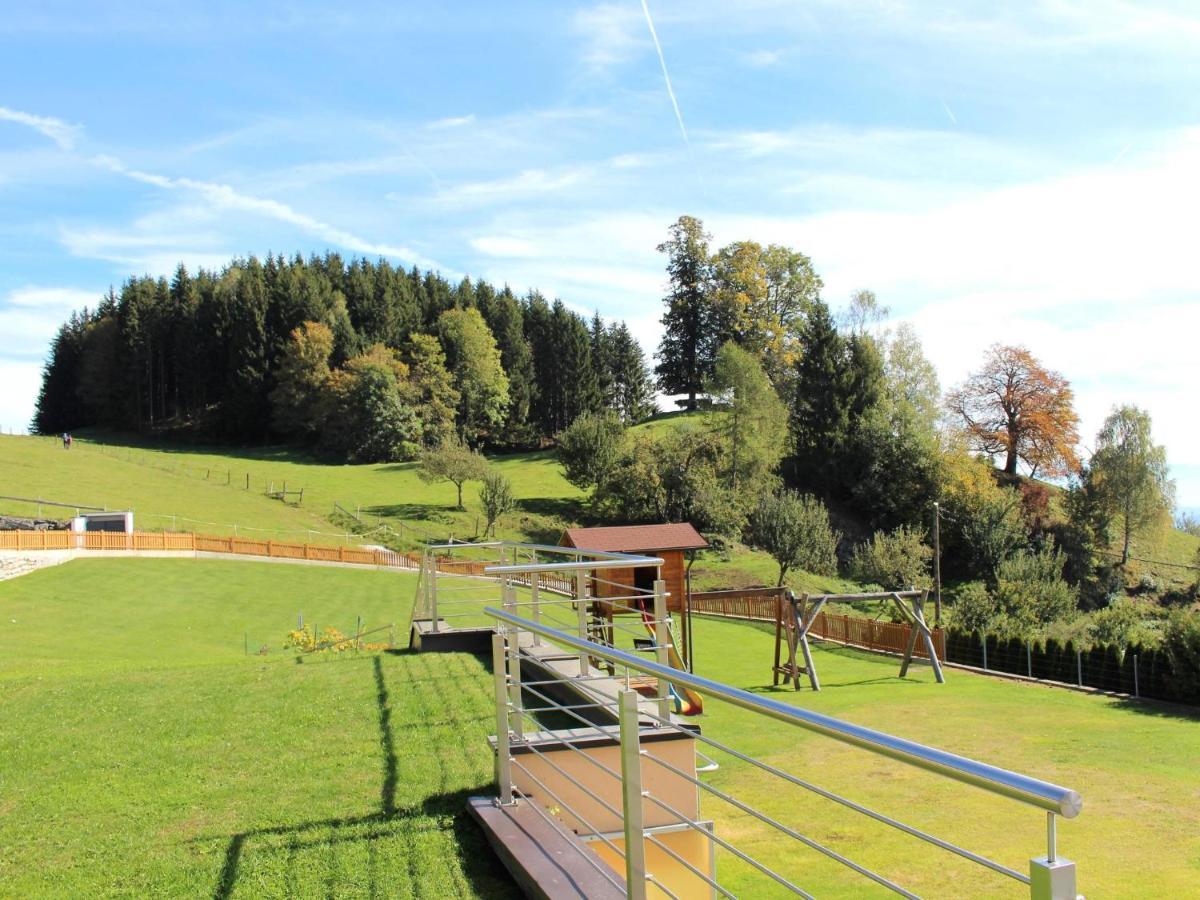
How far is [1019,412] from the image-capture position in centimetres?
6031

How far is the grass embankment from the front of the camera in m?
4.63

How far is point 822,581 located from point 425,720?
38.4 metres

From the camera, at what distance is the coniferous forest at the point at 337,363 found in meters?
70.3

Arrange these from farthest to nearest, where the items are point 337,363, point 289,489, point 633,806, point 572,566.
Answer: point 337,363
point 289,489
point 572,566
point 633,806

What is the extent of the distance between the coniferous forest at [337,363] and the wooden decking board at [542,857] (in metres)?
63.2

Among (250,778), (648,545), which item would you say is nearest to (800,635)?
(648,545)

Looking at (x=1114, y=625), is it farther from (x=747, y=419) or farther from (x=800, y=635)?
(x=747, y=419)

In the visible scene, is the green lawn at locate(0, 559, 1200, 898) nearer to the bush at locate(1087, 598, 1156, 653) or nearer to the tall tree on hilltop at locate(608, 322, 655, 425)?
the bush at locate(1087, 598, 1156, 653)

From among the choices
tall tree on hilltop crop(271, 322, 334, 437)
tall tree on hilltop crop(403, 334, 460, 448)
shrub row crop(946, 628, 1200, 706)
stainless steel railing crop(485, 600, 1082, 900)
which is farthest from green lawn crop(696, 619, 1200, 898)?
tall tree on hilltop crop(271, 322, 334, 437)

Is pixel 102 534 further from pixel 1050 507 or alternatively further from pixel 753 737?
pixel 1050 507

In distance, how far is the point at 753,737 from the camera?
13742mm

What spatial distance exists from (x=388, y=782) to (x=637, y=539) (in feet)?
52.8

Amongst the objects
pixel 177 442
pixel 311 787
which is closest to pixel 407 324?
pixel 177 442

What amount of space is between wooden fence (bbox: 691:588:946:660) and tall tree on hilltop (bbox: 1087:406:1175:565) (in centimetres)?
3003
